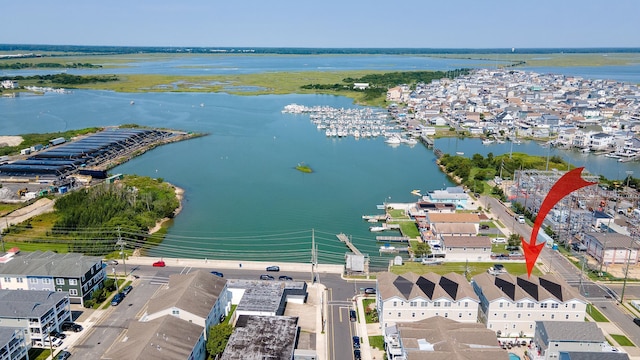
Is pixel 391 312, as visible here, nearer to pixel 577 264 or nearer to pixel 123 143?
pixel 577 264

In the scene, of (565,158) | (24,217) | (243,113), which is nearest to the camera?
(24,217)

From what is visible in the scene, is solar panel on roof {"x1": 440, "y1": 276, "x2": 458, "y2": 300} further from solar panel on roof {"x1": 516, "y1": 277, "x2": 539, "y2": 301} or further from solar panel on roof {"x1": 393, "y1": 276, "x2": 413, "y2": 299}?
solar panel on roof {"x1": 516, "y1": 277, "x2": 539, "y2": 301}

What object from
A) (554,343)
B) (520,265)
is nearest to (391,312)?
(554,343)

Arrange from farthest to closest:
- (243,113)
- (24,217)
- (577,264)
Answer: (243,113) → (24,217) → (577,264)

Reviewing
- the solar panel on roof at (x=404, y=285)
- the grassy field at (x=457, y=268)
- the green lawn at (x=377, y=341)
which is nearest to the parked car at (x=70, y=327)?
the green lawn at (x=377, y=341)

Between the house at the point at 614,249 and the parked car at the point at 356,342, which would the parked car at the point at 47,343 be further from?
the house at the point at 614,249

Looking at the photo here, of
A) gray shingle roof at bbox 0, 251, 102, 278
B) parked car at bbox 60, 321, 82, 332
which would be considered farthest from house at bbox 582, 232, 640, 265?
gray shingle roof at bbox 0, 251, 102, 278
